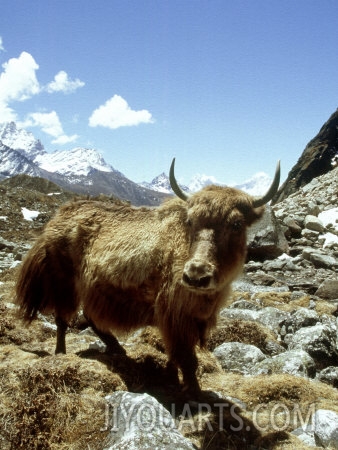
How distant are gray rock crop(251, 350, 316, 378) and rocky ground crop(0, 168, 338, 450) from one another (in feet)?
0.05

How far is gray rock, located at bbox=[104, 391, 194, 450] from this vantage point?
3.42 m

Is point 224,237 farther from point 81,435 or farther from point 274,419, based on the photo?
point 81,435

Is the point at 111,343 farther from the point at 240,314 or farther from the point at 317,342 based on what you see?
the point at 317,342

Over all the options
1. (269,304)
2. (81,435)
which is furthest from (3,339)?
(269,304)

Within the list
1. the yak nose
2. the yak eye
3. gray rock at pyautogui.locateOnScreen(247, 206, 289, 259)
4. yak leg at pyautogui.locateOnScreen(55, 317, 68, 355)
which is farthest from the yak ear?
gray rock at pyautogui.locateOnScreen(247, 206, 289, 259)

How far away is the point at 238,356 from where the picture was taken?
21.5ft

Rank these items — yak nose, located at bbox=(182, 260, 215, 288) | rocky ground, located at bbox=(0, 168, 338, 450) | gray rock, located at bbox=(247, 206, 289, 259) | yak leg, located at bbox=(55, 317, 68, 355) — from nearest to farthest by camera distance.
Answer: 1. rocky ground, located at bbox=(0, 168, 338, 450)
2. yak nose, located at bbox=(182, 260, 215, 288)
3. yak leg, located at bbox=(55, 317, 68, 355)
4. gray rock, located at bbox=(247, 206, 289, 259)

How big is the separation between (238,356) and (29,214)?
28.6 metres

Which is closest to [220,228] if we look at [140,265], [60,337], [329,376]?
[140,265]

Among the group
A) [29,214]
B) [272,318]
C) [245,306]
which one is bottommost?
[272,318]

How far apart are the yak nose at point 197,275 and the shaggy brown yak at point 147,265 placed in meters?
0.01

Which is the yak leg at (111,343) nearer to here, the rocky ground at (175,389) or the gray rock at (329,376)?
the rocky ground at (175,389)

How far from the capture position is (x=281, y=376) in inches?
217

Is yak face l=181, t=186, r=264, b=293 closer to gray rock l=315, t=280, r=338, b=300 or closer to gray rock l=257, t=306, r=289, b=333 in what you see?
gray rock l=257, t=306, r=289, b=333
